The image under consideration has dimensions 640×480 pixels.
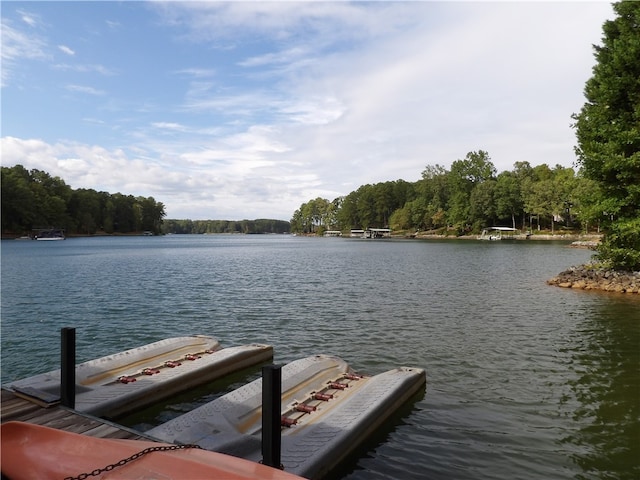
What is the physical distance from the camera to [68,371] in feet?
26.9

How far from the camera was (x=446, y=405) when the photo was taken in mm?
10586

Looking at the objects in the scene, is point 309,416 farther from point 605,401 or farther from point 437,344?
point 437,344

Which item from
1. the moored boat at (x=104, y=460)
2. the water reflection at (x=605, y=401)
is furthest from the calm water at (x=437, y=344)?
the moored boat at (x=104, y=460)

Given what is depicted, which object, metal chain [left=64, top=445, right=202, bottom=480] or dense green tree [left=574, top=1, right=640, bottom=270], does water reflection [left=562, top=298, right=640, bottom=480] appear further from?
dense green tree [left=574, top=1, right=640, bottom=270]

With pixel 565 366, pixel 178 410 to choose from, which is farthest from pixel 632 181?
pixel 178 410

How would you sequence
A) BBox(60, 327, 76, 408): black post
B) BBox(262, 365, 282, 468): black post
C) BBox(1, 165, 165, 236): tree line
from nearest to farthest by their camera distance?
BBox(262, 365, 282, 468): black post → BBox(60, 327, 76, 408): black post → BBox(1, 165, 165, 236): tree line

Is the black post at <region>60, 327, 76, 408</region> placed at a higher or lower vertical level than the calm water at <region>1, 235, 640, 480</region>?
higher

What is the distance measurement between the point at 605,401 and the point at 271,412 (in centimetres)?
926

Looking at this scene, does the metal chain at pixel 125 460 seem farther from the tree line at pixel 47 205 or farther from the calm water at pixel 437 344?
the tree line at pixel 47 205

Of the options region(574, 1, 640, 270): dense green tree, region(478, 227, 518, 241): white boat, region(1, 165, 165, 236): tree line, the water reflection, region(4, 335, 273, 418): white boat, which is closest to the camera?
the water reflection

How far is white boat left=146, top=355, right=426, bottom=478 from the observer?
274 inches

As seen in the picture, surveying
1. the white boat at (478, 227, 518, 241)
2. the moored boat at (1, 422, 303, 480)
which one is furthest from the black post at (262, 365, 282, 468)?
the white boat at (478, 227, 518, 241)

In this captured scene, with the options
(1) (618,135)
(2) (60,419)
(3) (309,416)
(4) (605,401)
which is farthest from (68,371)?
(1) (618,135)

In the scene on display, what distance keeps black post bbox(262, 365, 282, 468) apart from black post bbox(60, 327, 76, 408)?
14.3ft
